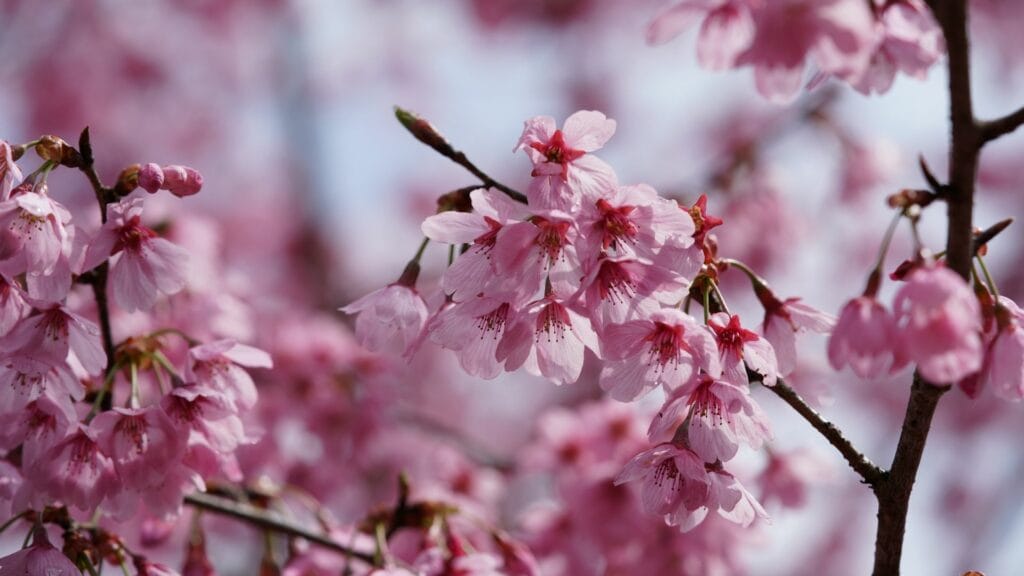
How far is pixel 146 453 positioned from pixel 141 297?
258 mm

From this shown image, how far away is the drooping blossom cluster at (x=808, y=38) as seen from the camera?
1.24 meters

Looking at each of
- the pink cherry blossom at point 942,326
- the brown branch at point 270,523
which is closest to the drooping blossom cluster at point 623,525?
the brown branch at point 270,523

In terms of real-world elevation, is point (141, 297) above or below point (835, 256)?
below

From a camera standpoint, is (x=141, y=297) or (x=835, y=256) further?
(x=835, y=256)

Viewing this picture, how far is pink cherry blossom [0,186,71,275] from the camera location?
54.2 inches

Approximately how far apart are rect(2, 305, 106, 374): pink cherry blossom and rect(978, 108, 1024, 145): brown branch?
4.39 feet

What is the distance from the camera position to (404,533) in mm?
2432

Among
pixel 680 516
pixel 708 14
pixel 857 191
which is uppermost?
pixel 857 191

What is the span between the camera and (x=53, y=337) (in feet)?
4.92

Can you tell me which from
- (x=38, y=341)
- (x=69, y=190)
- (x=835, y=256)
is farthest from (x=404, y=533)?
(x=69, y=190)

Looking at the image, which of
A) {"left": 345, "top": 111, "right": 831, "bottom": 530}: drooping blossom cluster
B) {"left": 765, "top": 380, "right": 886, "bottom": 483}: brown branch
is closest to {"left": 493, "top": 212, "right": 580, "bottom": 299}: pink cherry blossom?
{"left": 345, "top": 111, "right": 831, "bottom": 530}: drooping blossom cluster

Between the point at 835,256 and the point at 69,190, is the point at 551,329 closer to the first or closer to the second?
the point at 835,256

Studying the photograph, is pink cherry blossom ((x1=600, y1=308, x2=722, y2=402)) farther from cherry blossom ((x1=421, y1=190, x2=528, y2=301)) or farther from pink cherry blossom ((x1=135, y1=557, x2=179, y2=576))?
pink cherry blossom ((x1=135, y1=557, x2=179, y2=576))

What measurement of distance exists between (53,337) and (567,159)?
850 mm
